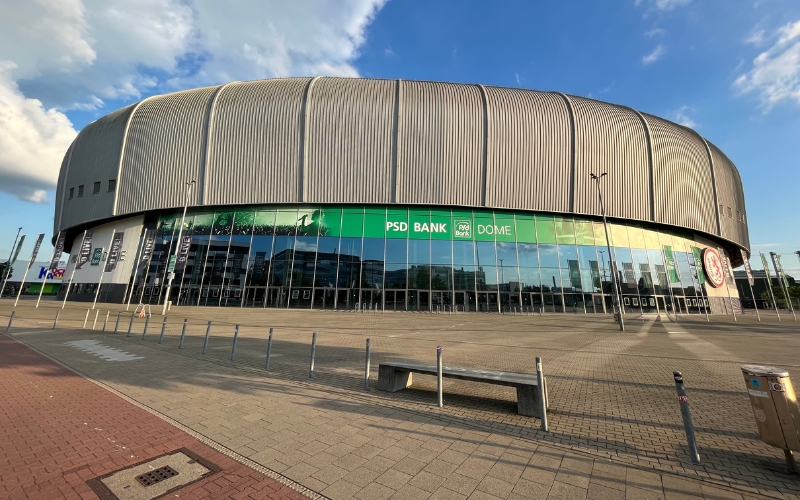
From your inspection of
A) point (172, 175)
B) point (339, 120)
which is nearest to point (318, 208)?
point (339, 120)

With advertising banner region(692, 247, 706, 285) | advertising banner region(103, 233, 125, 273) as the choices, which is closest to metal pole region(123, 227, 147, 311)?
advertising banner region(103, 233, 125, 273)

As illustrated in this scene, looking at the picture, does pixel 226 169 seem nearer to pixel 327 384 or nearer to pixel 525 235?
pixel 525 235

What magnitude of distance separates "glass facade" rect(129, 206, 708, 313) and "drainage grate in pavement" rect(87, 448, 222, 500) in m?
31.7

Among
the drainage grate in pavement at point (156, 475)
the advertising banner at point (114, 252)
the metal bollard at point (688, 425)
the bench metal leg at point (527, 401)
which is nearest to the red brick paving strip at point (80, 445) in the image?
the drainage grate in pavement at point (156, 475)

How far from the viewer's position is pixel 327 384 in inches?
292

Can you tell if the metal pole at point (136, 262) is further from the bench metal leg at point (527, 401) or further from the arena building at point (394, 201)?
the bench metal leg at point (527, 401)

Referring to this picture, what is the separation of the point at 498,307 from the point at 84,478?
35.3 m

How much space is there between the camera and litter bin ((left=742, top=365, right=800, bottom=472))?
3604 mm

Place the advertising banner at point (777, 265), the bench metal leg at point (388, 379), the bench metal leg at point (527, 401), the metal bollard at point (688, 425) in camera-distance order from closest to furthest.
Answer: the metal bollard at point (688, 425) < the bench metal leg at point (527, 401) < the bench metal leg at point (388, 379) < the advertising banner at point (777, 265)

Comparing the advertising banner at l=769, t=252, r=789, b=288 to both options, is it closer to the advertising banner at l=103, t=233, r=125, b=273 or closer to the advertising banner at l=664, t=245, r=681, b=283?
the advertising banner at l=664, t=245, r=681, b=283

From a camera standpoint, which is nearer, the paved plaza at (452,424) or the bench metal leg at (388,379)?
the paved plaza at (452,424)

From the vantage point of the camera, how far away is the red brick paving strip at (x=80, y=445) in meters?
3.34

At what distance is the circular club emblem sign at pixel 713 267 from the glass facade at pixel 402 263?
8.72 metres

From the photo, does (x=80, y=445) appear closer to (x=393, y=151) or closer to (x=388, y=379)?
(x=388, y=379)
